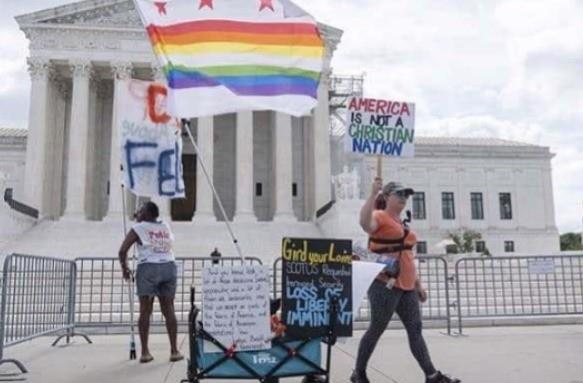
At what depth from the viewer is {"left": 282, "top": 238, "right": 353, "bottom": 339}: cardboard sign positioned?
482 cm

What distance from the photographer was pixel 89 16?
31.0m

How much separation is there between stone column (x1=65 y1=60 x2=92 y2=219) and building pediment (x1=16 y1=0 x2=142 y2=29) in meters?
2.47

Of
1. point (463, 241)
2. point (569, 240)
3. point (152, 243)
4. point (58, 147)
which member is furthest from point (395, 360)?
point (569, 240)

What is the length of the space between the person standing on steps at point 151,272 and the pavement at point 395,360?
0.46 meters

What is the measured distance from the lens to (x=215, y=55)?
5723mm

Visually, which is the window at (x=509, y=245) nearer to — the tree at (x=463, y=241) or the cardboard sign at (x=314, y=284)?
the tree at (x=463, y=241)

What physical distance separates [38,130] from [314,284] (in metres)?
28.6

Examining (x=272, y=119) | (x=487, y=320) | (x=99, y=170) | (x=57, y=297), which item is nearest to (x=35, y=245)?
(x=99, y=170)

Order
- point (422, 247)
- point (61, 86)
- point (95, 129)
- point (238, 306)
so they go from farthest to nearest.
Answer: point (422, 247), point (95, 129), point (61, 86), point (238, 306)

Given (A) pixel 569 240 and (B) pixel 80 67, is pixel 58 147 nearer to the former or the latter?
(B) pixel 80 67

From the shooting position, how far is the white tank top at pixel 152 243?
7148 mm

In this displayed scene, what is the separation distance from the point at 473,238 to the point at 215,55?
43054mm

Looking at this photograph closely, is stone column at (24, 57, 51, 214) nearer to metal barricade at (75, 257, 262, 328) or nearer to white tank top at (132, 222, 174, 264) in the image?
metal barricade at (75, 257, 262, 328)

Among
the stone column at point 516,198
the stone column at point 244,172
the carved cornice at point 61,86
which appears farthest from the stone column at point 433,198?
the carved cornice at point 61,86
